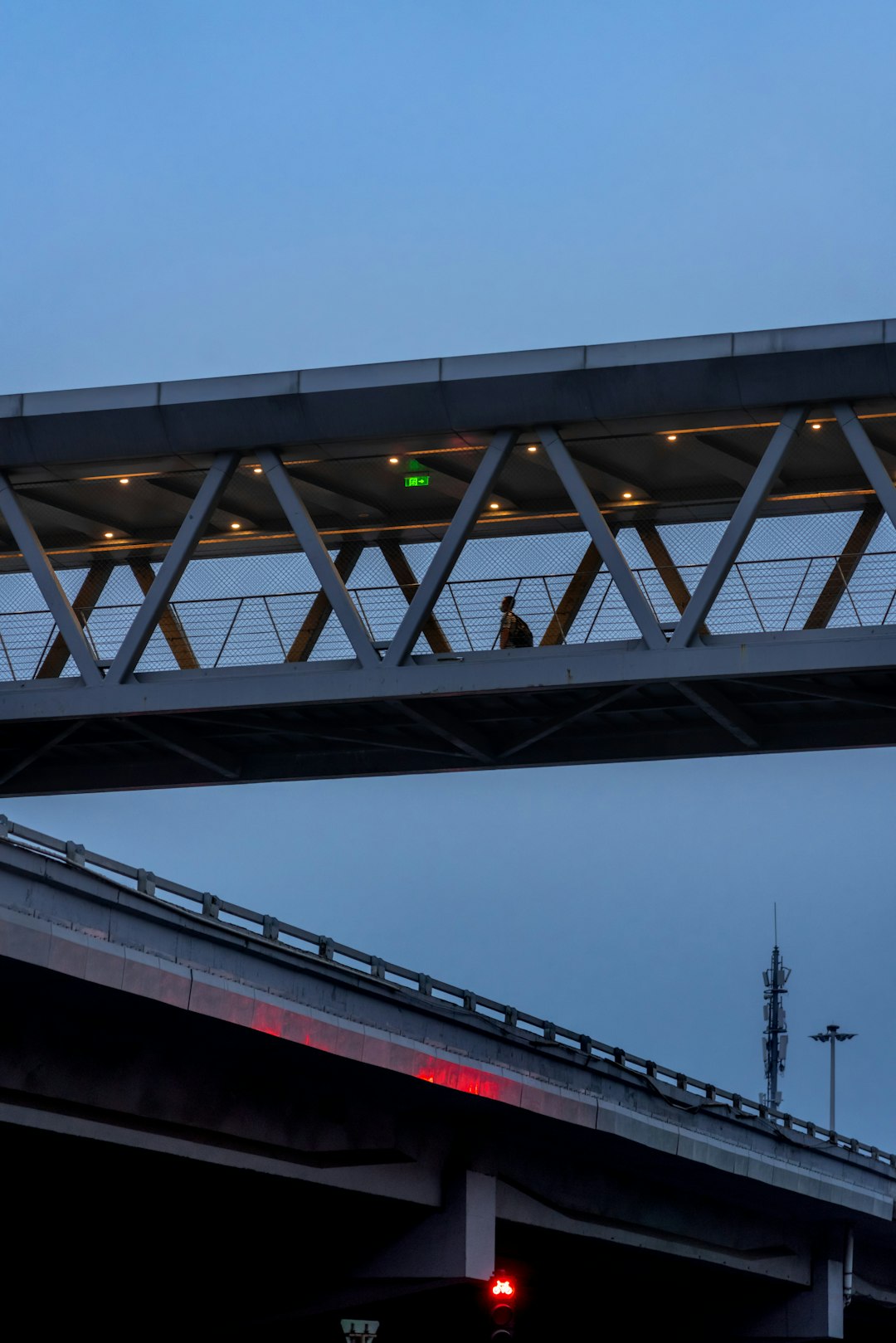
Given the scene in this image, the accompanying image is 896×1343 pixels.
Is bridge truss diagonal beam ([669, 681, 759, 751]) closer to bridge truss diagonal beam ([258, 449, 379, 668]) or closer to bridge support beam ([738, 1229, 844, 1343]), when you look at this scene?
bridge truss diagonal beam ([258, 449, 379, 668])

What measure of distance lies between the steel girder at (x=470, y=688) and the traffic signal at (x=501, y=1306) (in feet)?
26.8

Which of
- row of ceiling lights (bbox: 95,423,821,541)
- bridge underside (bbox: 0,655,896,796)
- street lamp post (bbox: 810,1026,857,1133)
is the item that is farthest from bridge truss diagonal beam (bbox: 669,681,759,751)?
street lamp post (bbox: 810,1026,857,1133)

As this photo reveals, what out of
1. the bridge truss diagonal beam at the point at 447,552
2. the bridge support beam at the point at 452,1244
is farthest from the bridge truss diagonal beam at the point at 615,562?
the bridge support beam at the point at 452,1244

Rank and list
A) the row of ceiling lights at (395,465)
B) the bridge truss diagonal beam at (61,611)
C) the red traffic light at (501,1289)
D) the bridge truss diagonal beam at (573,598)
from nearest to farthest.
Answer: the red traffic light at (501,1289), the bridge truss diagonal beam at (573,598), the row of ceiling lights at (395,465), the bridge truss diagonal beam at (61,611)

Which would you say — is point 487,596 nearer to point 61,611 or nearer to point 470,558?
point 470,558

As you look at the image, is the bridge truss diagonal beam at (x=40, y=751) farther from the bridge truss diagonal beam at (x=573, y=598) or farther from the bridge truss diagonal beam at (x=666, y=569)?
the bridge truss diagonal beam at (x=666, y=569)

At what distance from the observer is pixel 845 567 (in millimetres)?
28203

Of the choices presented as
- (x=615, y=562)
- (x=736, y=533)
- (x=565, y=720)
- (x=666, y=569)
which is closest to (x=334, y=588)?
(x=615, y=562)

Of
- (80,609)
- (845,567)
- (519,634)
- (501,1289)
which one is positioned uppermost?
(80,609)

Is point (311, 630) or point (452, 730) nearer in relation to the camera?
point (311, 630)

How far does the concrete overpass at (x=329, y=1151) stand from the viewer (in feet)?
62.4

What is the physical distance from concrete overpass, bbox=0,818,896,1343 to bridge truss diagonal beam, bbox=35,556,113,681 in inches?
334

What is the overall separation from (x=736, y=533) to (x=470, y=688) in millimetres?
4730

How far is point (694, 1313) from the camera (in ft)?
140
